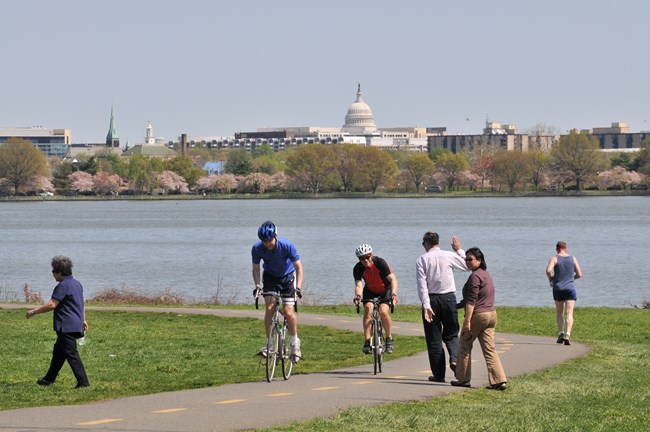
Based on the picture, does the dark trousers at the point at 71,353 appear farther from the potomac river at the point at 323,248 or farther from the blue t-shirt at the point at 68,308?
the potomac river at the point at 323,248

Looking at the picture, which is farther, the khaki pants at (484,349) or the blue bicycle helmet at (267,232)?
the blue bicycle helmet at (267,232)

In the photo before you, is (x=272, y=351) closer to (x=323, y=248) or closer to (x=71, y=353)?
(x=71, y=353)

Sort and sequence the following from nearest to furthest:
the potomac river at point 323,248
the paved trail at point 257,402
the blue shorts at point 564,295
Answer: the paved trail at point 257,402
the blue shorts at point 564,295
the potomac river at point 323,248

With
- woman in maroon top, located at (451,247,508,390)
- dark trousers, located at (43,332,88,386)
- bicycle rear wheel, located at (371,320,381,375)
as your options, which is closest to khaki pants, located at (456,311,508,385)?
woman in maroon top, located at (451,247,508,390)

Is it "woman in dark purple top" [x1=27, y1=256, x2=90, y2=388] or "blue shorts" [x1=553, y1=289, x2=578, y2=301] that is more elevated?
"woman in dark purple top" [x1=27, y1=256, x2=90, y2=388]

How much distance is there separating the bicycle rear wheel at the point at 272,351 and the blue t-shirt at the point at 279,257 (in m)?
0.71

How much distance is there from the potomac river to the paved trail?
74.0 ft

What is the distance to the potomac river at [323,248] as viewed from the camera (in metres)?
51.9

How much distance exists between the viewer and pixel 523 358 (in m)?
20.9

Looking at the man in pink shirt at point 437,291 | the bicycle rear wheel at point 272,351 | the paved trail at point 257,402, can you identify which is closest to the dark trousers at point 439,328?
the man in pink shirt at point 437,291

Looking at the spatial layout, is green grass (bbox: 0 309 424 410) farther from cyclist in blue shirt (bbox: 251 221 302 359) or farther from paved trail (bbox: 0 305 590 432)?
cyclist in blue shirt (bbox: 251 221 302 359)

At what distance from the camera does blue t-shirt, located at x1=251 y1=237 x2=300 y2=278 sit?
57.5 feet

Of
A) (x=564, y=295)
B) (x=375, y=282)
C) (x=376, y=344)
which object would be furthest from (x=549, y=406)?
(x=564, y=295)

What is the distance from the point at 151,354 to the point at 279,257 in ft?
16.0
